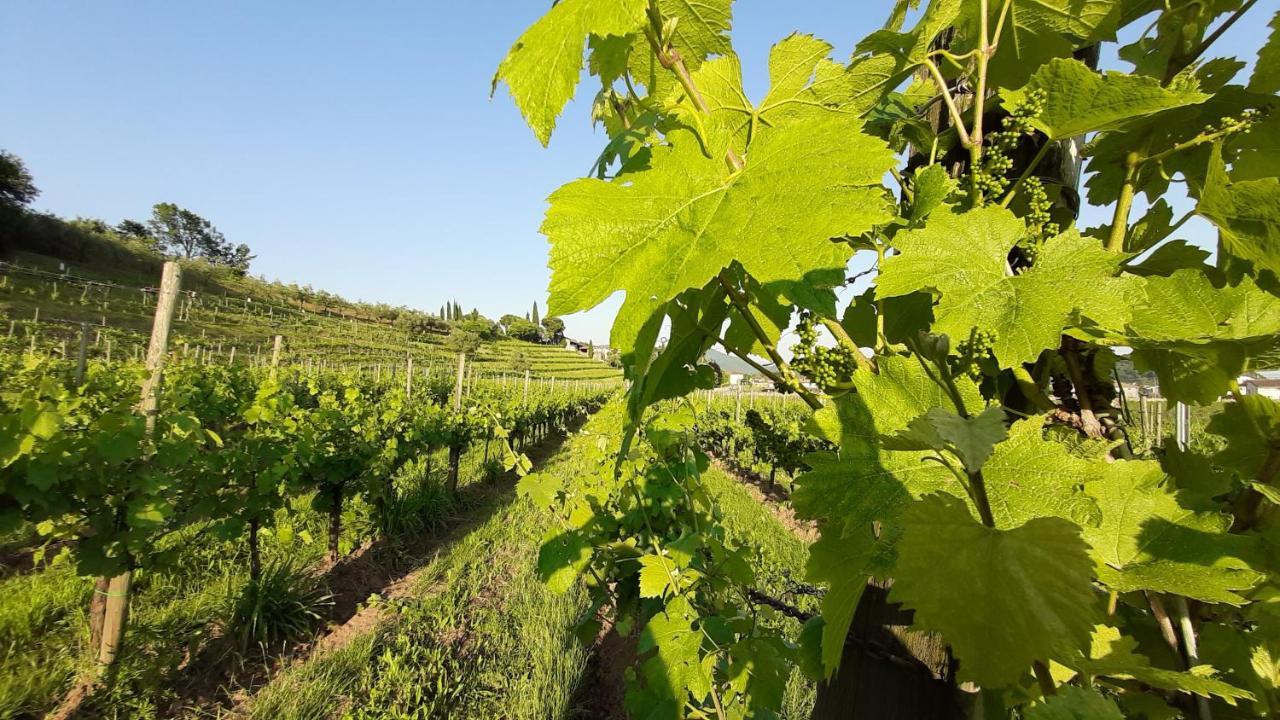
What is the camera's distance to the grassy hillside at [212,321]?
2677 centimetres

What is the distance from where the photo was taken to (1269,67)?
0.75 meters

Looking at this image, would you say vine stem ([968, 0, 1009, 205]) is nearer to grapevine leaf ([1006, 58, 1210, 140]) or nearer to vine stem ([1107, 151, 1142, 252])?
grapevine leaf ([1006, 58, 1210, 140])

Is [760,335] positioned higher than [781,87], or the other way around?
[781,87]

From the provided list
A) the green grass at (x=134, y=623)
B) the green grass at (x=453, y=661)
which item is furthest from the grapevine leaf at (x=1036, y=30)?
the green grass at (x=134, y=623)

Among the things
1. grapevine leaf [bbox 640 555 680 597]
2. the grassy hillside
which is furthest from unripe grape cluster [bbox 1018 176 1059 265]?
the grassy hillside

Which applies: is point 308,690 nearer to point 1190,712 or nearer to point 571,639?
point 571,639

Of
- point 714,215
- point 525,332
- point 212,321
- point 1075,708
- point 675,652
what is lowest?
point 675,652

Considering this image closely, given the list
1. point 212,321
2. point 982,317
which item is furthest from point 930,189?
point 212,321

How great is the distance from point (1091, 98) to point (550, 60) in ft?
2.42

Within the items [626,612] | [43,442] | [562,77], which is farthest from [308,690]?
[562,77]

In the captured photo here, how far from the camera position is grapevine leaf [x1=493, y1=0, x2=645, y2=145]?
657mm

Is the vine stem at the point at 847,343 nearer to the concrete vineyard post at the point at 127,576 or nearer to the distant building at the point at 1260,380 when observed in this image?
the distant building at the point at 1260,380

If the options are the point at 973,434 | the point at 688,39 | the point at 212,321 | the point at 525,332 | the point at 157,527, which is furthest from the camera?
the point at 525,332

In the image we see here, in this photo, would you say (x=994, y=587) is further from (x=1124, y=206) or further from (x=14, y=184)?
(x=14, y=184)
